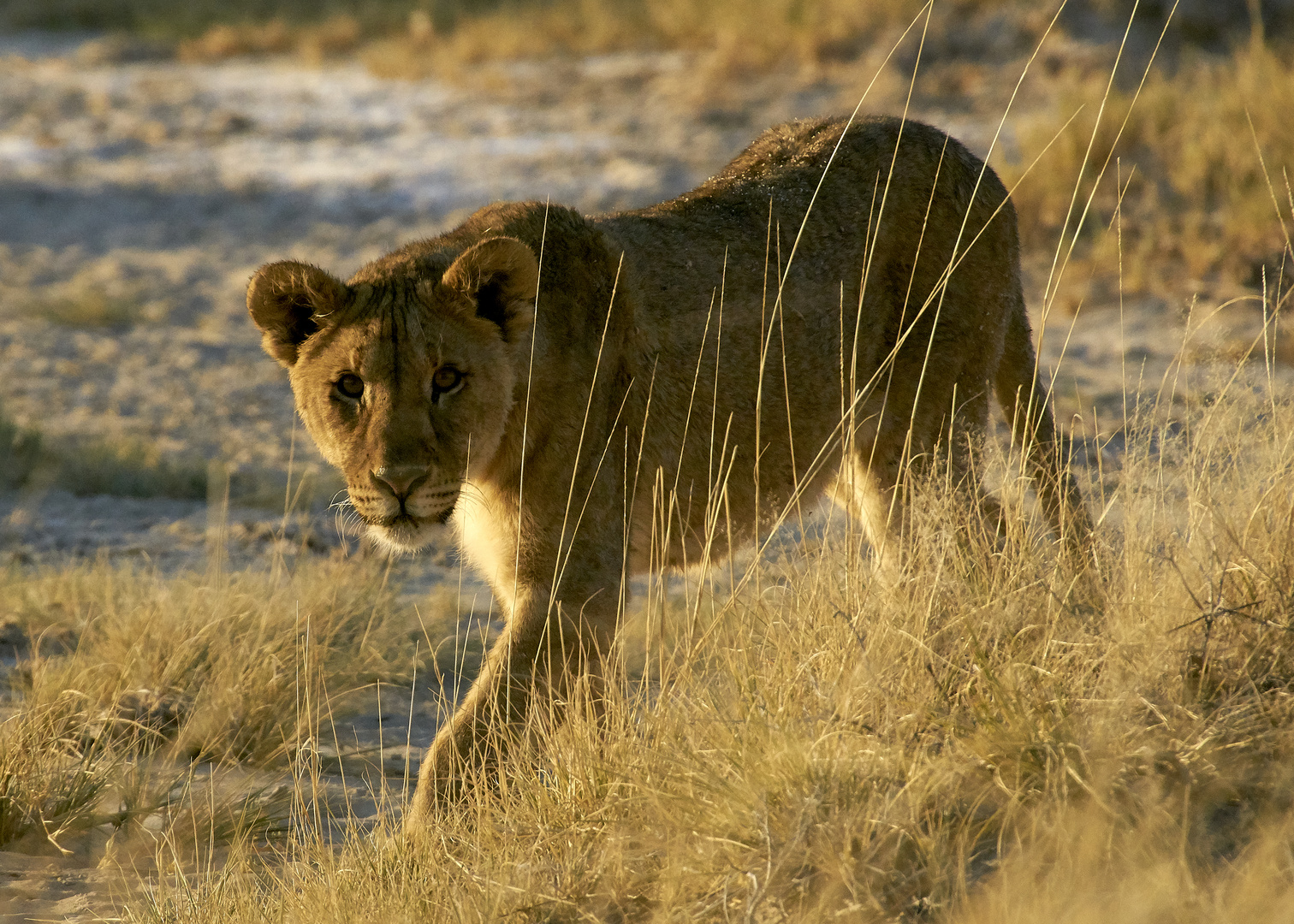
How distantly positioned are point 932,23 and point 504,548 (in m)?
12.1

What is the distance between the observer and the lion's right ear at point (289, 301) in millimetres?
3895

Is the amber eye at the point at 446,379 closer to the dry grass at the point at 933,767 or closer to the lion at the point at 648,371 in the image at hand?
the lion at the point at 648,371

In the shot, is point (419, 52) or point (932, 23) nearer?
point (932, 23)

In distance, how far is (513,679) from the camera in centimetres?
382

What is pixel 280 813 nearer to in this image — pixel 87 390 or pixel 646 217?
pixel 646 217

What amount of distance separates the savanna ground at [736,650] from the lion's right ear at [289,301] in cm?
84

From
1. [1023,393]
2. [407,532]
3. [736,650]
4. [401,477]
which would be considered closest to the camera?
[736,650]

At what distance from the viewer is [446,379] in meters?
3.85

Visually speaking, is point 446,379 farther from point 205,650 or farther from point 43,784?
point 205,650

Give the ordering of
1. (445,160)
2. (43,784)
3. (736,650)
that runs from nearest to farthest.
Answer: (736,650) → (43,784) → (445,160)

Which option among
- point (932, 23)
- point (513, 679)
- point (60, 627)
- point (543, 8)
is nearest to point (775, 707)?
point (513, 679)

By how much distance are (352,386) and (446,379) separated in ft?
0.84

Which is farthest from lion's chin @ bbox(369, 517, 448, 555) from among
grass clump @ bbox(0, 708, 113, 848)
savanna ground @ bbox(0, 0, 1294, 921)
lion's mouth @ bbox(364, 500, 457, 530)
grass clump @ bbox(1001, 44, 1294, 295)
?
grass clump @ bbox(1001, 44, 1294, 295)

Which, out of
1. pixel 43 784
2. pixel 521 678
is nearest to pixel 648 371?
pixel 521 678
